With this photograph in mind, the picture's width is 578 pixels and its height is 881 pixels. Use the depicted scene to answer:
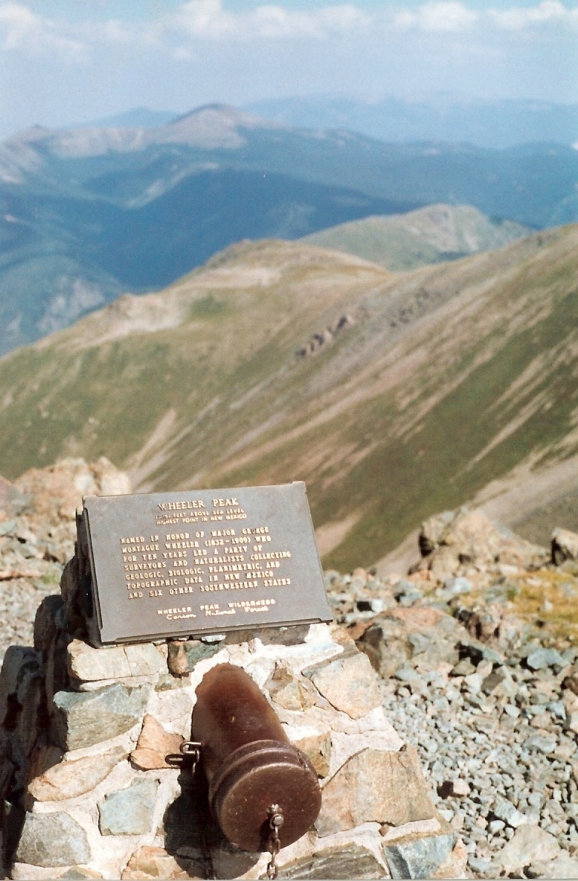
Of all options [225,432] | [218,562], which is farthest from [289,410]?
[218,562]

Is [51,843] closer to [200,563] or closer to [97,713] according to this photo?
[97,713]

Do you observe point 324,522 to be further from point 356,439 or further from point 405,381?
point 405,381

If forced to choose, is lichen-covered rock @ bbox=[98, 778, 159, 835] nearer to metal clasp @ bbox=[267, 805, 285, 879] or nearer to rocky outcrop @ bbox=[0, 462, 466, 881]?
rocky outcrop @ bbox=[0, 462, 466, 881]

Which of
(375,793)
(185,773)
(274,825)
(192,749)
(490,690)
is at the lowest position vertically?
(274,825)

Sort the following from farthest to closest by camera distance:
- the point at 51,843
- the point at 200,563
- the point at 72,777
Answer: the point at 200,563, the point at 72,777, the point at 51,843

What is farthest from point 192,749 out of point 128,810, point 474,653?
point 474,653
